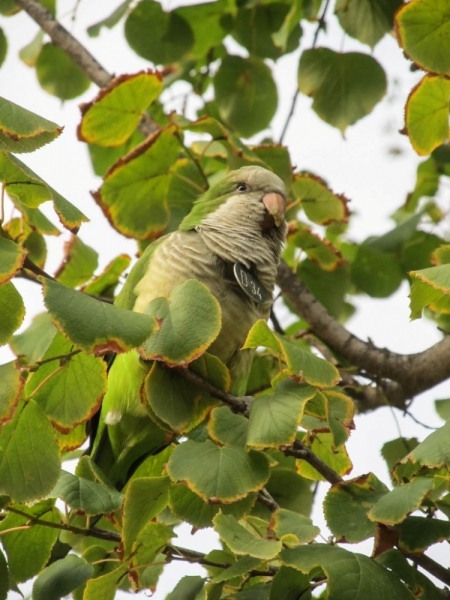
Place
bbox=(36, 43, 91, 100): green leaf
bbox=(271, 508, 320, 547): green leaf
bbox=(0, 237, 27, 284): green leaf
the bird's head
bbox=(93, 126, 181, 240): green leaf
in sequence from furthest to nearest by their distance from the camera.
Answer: bbox=(36, 43, 91, 100): green leaf
the bird's head
bbox=(93, 126, 181, 240): green leaf
bbox=(271, 508, 320, 547): green leaf
bbox=(0, 237, 27, 284): green leaf

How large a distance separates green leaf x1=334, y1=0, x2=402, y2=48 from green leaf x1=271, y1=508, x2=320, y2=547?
47.1 inches

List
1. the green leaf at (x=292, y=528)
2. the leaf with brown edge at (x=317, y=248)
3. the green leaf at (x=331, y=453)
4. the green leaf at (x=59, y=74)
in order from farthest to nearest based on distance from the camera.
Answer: the green leaf at (x=59, y=74), the leaf with brown edge at (x=317, y=248), the green leaf at (x=331, y=453), the green leaf at (x=292, y=528)

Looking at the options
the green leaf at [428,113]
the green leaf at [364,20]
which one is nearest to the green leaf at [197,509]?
the green leaf at [428,113]

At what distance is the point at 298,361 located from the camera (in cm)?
117

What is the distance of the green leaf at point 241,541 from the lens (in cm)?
106

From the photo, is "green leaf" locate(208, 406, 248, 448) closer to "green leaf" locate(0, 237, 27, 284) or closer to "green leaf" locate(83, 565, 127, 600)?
"green leaf" locate(83, 565, 127, 600)

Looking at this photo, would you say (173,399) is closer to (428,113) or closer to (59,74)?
(428,113)

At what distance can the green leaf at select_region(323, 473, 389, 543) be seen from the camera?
1.15 meters

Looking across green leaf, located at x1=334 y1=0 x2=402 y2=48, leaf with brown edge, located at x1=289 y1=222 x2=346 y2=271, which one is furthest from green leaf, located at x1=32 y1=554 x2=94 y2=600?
green leaf, located at x1=334 y1=0 x2=402 y2=48

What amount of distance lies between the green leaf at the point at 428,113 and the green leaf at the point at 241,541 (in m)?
0.82

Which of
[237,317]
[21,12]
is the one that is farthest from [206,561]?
[21,12]

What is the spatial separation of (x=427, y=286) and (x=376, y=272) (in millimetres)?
978

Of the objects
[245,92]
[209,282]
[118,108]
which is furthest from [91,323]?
[245,92]

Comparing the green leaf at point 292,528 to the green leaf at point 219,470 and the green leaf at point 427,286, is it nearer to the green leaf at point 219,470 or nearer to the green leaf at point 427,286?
the green leaf at point 219,470
